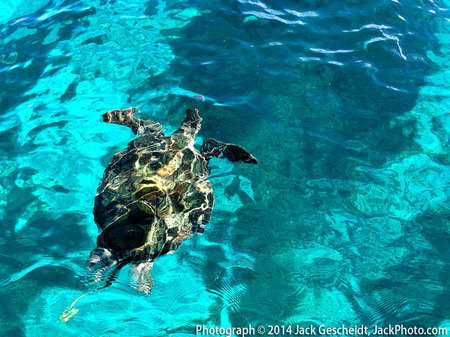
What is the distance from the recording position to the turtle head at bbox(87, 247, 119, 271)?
4.20m

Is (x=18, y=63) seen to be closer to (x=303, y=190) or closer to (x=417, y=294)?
(x=303, y=190)

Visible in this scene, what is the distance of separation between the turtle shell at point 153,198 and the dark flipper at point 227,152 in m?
0.25

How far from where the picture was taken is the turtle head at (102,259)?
13.8ft

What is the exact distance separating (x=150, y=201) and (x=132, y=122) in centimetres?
230

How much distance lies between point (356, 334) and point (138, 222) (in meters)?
3.36

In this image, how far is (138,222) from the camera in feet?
14.6

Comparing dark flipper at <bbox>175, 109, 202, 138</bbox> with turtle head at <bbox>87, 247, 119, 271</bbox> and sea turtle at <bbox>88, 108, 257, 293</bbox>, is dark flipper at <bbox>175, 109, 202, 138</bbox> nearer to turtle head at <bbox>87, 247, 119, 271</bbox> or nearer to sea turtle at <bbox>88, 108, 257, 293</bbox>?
sea turtle at <bbox>88, 108, 257, 293</bbox>

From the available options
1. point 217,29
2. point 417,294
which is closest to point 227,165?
point 417,294

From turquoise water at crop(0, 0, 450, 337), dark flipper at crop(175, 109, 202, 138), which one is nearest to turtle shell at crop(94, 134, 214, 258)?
dark flipper at crop(175, 109, 202, 138)

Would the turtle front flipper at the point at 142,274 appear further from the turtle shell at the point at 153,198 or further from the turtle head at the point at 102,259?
the turtle head at the point at 102,259

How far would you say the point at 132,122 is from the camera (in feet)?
21.0

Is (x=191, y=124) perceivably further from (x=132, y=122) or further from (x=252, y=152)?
(x=252, y=152)

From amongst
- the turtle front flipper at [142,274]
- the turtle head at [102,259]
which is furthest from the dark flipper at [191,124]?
the turtle head at [102,259]

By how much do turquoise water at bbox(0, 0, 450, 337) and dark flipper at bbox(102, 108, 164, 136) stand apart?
1.11 ft
